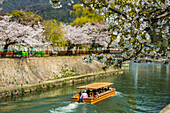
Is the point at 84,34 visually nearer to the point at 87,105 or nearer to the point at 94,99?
the point at 94,99

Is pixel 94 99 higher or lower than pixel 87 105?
higher

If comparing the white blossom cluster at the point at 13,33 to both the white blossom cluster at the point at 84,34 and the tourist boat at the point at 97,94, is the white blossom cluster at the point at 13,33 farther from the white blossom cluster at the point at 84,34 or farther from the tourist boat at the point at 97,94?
the white blossom cluster at the point at 84,34

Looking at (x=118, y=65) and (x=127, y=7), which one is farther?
(x=118, y=65)

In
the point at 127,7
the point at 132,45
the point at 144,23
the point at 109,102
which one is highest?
the point at 127,7

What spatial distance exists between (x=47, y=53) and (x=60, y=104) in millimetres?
23942

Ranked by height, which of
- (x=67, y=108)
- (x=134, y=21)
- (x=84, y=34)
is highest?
(x=84, y=34)

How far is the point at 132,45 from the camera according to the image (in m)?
8.05

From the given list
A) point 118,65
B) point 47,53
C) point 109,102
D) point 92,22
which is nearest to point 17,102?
point 109,102

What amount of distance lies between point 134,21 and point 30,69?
26588mm

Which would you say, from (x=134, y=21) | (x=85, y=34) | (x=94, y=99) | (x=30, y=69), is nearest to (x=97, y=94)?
(x=94, y=99)

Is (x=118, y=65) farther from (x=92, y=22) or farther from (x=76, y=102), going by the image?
(x=92, y=22)

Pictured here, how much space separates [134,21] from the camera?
294 inches

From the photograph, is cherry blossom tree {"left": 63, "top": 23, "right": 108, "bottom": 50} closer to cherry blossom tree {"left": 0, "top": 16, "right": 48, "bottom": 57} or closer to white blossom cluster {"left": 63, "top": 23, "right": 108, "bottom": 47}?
A: white blossom cluster {"left": 63, "top": 23, "right": 108, "bottom": 47}

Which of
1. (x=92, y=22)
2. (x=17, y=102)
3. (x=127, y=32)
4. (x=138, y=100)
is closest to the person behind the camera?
(x=127, y=32)
